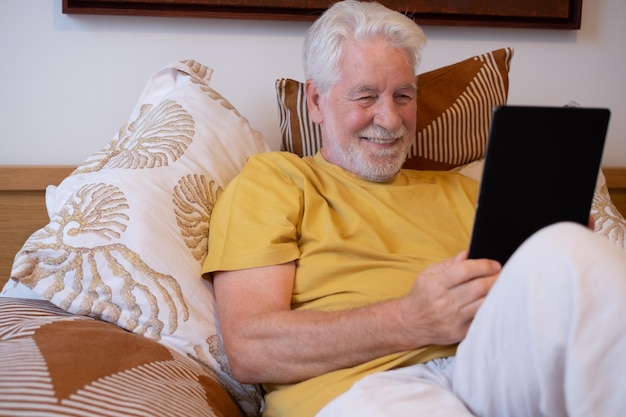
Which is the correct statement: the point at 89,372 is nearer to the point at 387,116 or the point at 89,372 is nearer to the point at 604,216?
the point at 387,116

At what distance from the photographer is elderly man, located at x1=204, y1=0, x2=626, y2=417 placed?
0.72 meters

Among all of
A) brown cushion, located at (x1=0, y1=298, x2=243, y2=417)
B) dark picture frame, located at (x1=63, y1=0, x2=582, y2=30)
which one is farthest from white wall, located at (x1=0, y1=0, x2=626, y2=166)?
brown cushion, located at (x1=0, y1=298, x2=243, y2=417)

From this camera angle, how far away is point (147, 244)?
1096 mm

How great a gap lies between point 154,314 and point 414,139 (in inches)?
26.3

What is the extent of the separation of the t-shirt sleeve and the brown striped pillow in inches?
8.6

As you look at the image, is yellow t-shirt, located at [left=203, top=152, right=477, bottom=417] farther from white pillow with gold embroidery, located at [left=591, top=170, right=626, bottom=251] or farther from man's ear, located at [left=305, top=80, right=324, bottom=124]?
white pillow with gold embroidery, located at [left=591, top=170, right=626, bottom=251]

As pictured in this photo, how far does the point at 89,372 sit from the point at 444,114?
35.9 inches

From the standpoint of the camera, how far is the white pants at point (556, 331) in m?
0.70

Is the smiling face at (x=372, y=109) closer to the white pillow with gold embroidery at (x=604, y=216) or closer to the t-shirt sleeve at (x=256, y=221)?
the t-shirt sleeve at (x=256, y=221)

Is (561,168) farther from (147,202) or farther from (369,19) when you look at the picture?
(147,202)

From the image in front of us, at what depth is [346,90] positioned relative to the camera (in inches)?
48.8

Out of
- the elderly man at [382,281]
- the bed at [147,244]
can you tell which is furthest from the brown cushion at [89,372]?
the elderly man at [382,281]

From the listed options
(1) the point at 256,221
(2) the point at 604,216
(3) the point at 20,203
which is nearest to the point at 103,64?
(3) the point at 20,203

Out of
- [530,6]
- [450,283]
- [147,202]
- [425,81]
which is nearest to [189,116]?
[147,202]
